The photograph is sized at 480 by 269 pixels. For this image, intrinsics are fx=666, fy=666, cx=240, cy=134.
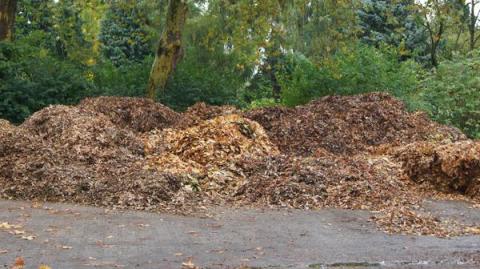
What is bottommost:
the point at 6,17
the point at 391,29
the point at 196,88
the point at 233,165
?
the point at 233,165

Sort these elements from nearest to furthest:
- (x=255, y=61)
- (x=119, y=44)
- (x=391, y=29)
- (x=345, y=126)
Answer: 1. (x=345, y=126)
2. (x=255, y=61)
3. (x=391, y=29)
4. (x=119, y=44)

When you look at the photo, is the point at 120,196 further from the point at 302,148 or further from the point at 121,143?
the point at 302,148

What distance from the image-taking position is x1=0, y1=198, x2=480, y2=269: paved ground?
6316mm

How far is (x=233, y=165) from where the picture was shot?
10.5 meters

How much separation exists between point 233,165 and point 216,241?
3.46 m

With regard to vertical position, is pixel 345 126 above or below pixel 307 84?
below

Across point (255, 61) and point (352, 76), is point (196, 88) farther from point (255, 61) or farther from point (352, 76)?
point (352, 76)

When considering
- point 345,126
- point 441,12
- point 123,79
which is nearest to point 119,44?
point 123,79

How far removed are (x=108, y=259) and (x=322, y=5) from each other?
1290 cm

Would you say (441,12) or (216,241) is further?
(441,12)

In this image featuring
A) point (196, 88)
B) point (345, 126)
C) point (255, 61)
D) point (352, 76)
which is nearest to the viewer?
point (345, 126)

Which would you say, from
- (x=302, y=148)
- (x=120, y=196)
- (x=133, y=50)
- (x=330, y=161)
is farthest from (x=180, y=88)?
(x=133, y=50)

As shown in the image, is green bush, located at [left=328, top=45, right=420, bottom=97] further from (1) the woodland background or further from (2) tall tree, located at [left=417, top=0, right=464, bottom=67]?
(2) tall tree, located at [left=417, top=0, right=464, bottom=67]

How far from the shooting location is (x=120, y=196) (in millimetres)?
8953
